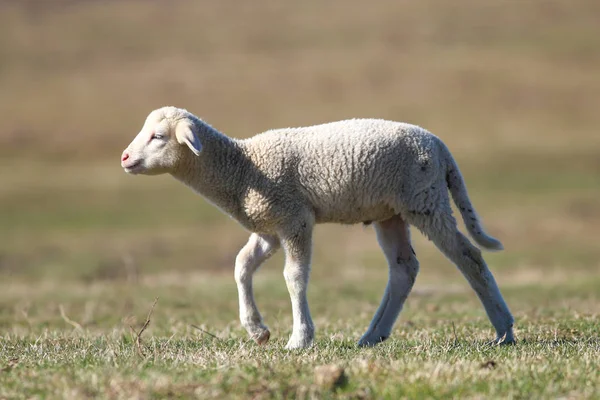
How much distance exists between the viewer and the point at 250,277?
8102 mm

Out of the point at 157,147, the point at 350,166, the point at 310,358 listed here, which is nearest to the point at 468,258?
the point at 350,166

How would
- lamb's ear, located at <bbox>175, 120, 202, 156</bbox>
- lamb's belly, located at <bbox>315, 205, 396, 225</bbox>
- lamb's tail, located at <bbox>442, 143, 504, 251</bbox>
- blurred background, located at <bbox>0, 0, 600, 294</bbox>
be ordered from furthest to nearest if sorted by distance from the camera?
blurred background, located at <bbox>0, 0, 600, 294</bbox>
lamb's tail, located at <bbox>442, 143, 504, 251</bbox>
lamb's belly, located at <bbox>315, 205, 396, 225</bbox>
lamb's ear, located at <bbox>175, 120, 202, 156</bbox>

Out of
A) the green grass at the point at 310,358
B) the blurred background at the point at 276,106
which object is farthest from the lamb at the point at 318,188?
the blurred background at the point at 276,106

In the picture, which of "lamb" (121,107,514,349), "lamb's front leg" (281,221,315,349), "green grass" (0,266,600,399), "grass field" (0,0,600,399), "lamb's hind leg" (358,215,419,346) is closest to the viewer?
"green grass" (0,266,600,399)

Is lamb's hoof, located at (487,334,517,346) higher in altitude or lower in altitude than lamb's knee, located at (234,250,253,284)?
lower

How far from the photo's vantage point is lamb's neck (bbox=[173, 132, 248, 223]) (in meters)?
8.10

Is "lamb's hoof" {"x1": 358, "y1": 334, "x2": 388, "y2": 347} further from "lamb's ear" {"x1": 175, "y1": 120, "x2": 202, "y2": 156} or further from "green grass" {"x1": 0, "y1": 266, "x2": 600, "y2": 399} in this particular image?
"lamb's ear" {"x1": 175, "y1": 120, "x2": 202, "y2": 156}

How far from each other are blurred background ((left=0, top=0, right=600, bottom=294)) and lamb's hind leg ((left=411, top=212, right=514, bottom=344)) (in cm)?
683

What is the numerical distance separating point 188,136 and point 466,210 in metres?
2.66

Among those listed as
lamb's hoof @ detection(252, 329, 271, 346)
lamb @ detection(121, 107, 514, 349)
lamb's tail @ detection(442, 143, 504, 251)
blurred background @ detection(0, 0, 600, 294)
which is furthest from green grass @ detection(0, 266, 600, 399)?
blurred background @ detection(0, 0, 600, 294)

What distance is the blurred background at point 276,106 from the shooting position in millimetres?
27359

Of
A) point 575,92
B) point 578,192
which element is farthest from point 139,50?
point 578,192

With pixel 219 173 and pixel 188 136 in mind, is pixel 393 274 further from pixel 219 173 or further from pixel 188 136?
pixel 188 136

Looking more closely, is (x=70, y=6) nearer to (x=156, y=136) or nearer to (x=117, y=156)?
(x=117, y=156)
